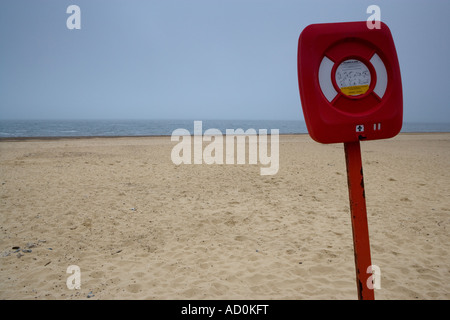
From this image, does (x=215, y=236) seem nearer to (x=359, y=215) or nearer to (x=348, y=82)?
(x=359, y=215)

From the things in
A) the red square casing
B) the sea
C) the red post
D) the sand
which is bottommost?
the sand

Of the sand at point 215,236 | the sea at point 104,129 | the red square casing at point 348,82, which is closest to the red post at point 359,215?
the red square casing at point 348,82

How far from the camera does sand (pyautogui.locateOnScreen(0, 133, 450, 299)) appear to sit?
10.8 ft

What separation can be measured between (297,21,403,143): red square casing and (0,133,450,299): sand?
8.02ft

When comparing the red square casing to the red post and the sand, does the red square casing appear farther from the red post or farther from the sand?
the sand

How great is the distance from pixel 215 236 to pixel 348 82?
12.8 ft

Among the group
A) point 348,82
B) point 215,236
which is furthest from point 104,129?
point 348,82

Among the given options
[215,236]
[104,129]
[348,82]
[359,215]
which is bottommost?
[215,236]

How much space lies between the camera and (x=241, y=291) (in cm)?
318

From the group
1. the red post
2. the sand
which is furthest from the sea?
the red post

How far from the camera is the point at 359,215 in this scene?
4.58 ft

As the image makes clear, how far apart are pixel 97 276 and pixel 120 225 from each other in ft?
5.68

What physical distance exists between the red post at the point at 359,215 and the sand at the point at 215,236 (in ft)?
6.28

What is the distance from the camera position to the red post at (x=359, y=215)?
4.55ft
